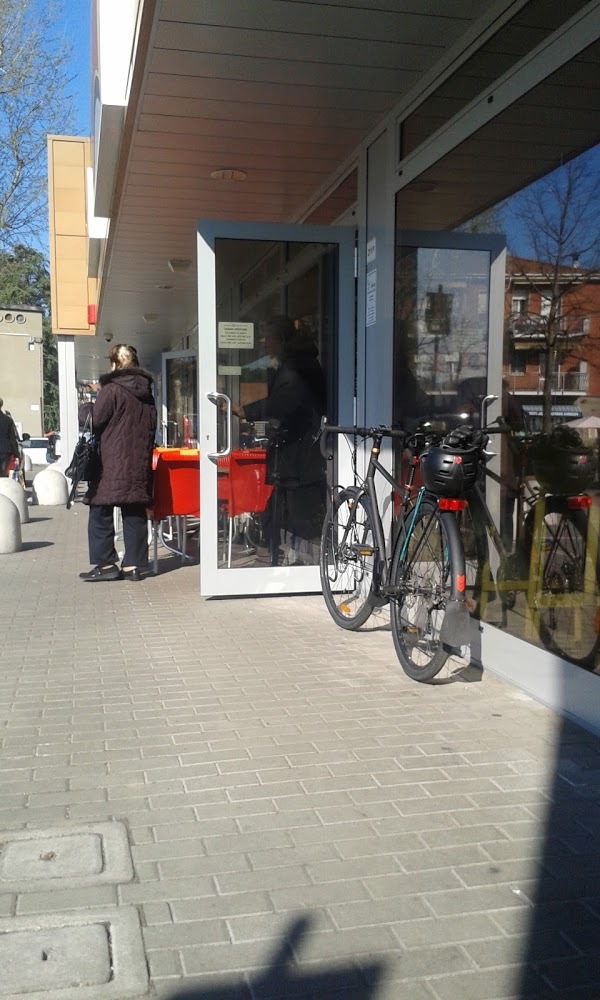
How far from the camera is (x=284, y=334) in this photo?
7.06 metres

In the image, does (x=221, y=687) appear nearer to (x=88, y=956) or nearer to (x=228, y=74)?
(x=88, y=956)

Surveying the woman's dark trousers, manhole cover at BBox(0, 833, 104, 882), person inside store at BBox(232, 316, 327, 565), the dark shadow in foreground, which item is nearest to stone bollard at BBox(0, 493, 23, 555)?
the woman's dark trousers

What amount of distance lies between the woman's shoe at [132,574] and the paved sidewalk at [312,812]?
2.26 m

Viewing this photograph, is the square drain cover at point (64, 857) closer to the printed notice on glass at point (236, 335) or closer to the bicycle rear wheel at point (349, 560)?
the bicycle rear wheel at point (349, 560)

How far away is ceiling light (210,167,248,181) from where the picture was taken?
7.36m

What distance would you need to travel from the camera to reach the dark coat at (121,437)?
779cm

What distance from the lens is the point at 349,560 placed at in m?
6.00

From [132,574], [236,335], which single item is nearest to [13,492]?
[132,574]

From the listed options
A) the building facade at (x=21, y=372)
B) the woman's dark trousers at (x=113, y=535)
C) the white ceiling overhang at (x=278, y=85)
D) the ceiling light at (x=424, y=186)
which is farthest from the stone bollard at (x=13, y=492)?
the building facade at (x=21, y=372)

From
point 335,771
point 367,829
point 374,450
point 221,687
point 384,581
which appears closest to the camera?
point 367,829

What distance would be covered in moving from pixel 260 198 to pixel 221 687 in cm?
503

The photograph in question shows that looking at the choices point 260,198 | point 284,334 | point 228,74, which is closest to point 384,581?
point 284,334

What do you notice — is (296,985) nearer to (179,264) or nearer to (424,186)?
(424,186)


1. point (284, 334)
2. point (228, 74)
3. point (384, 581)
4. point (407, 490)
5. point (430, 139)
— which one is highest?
point (228, 74)
